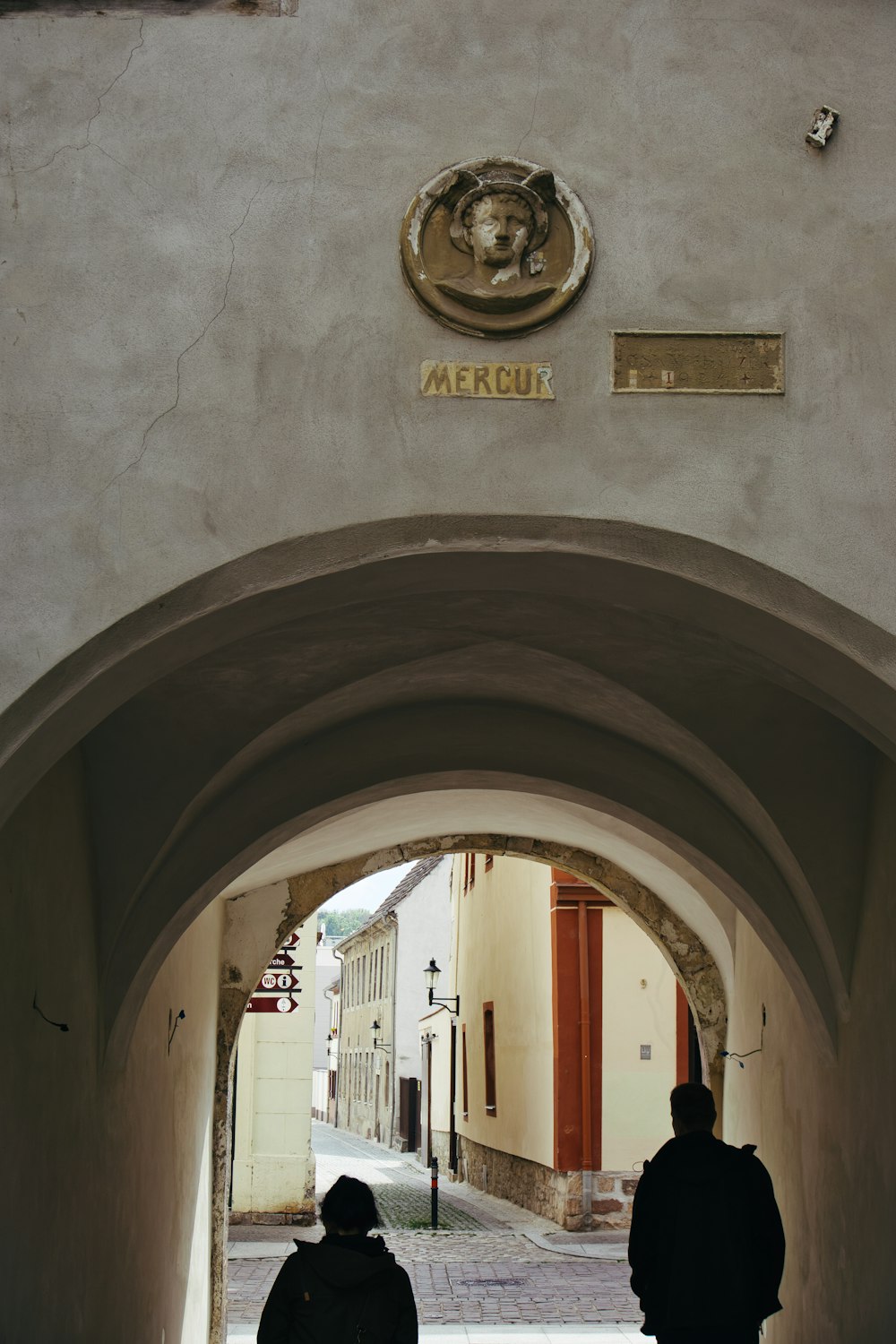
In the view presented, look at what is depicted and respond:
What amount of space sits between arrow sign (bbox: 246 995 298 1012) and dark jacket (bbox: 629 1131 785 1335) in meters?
9.42

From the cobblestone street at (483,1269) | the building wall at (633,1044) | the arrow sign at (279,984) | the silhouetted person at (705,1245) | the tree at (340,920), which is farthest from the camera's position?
the tree at (340,920)

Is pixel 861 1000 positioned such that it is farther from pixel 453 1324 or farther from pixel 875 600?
pixel 453 1324

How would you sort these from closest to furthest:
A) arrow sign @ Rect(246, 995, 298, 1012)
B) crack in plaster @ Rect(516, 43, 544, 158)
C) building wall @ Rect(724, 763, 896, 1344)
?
crack in plaster @ Rect(516, 43, 544, 158)
building wall @ Rect(724, 763, 896, 1344)
arrow sign @ Rect(246, 995, 298, 1012)

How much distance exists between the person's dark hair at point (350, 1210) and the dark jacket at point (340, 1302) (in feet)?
0.15

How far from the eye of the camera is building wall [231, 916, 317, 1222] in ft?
49.1

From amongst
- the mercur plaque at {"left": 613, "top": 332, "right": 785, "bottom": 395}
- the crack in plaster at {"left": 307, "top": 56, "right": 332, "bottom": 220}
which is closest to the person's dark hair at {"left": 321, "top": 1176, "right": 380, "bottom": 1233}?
the mercur plaque at {"left": 613, "top": 332, "right": 785, "bottom": 395}

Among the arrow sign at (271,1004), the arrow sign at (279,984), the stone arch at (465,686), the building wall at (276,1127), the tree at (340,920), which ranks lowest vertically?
the building wall at (276,1127)

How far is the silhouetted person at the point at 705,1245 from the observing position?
4.83 m

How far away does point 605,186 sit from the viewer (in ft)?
12.7

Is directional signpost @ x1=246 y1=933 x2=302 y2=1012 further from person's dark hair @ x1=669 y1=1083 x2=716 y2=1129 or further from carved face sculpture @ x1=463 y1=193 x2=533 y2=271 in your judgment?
carved face sculpture @ x1=463 y1=193 x2=533 y2=271

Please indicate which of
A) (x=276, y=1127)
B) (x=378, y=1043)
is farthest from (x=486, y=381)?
(x=378, y=1043)

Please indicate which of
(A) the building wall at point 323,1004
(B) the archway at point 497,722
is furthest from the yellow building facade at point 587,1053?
(A) the building wall at point 323,1004

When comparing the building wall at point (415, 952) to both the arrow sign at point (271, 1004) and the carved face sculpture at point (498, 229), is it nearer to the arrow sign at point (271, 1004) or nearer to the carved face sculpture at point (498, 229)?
the arrow sign at point (271, 1004)

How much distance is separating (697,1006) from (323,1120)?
51306mm
